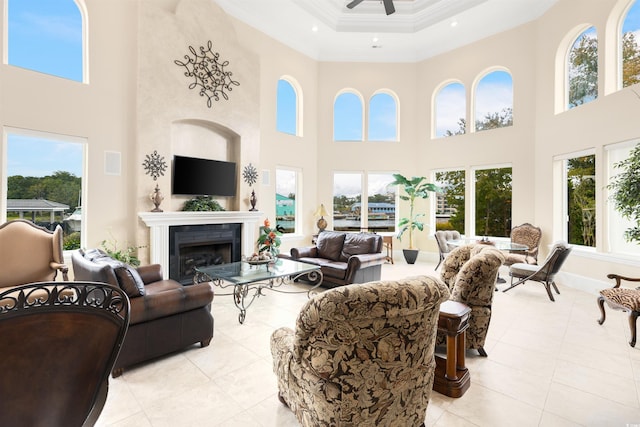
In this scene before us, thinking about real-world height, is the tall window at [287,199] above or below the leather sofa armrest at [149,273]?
above

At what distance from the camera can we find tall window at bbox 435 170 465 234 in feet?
25.8

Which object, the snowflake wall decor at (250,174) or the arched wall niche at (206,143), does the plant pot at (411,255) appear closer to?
the snowflake wall decor at (250,174)

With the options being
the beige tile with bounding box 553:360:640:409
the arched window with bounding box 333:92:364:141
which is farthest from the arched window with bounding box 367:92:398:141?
the beige tile with bounding box 553:360:640:409

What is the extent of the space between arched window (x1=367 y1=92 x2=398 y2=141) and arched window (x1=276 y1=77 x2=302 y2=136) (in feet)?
6.72

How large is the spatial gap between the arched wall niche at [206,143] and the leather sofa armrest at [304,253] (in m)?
1.74

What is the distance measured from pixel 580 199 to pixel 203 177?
708cm

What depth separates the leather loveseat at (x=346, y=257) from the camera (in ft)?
16.1

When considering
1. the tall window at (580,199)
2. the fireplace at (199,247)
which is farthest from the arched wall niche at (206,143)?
the tall window at (580,199)

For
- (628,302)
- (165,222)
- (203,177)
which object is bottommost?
(628,302)

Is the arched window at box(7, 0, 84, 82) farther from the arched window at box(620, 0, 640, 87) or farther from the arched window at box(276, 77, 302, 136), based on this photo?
the arched window at box(620, 0, 640, 87)

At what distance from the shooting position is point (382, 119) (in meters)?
8.62

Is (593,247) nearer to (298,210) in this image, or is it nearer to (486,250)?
(486,250)

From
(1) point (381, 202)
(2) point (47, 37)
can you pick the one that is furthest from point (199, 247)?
(1) point (381, 202)

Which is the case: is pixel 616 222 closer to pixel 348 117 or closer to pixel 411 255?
pixel 411 255
